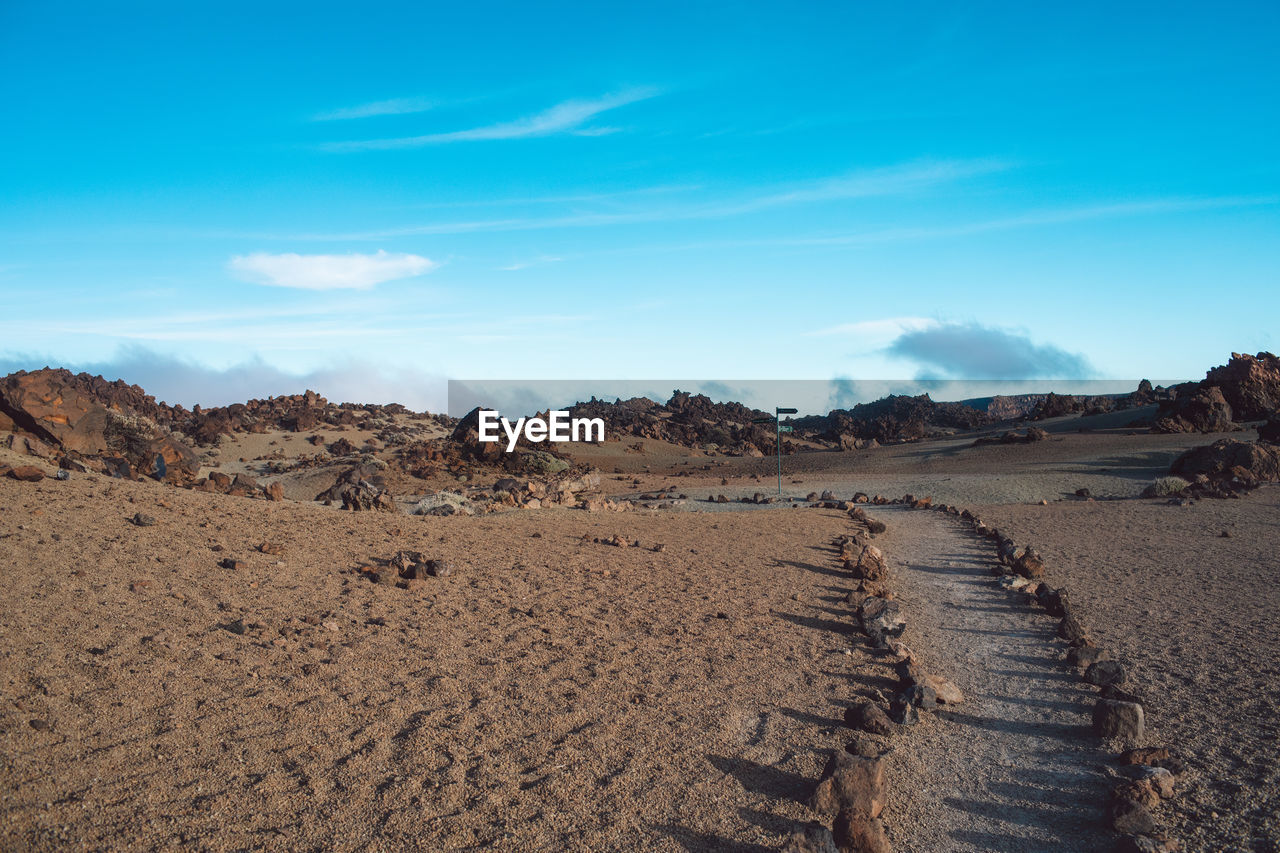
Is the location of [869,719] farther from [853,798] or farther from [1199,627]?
[1199,627]

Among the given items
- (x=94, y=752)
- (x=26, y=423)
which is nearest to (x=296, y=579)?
(x=94, y=752)

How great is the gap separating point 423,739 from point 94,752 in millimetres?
1830

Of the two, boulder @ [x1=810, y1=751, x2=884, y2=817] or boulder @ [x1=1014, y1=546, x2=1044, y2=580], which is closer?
boulder @ [x1=810, y1=751, x2=884, y2=817]

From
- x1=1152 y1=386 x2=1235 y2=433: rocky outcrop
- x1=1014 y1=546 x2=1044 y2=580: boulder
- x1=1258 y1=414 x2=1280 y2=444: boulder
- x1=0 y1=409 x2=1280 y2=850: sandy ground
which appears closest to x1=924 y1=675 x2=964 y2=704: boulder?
x1=0 y1=409 x2=1280 y2=850: sandy ground

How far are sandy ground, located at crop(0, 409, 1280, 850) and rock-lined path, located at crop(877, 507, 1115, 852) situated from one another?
25 mm

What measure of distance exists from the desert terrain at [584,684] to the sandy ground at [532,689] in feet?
0.09

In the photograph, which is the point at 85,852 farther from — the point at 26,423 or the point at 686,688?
the point at 26,423

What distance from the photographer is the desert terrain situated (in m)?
4.28

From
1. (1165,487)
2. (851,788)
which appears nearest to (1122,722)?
(851,788)

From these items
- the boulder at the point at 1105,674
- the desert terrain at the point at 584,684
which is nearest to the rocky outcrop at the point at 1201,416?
the desert terrain at the point at 584,684

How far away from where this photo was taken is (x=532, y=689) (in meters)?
6.12

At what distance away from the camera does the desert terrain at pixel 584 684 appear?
4277 mm

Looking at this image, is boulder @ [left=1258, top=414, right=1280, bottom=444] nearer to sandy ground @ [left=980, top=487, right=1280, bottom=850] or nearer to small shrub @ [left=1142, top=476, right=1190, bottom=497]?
small shrub @ [left=1142, top=476, right=1190, bottom=497]

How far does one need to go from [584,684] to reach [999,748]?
303cm
